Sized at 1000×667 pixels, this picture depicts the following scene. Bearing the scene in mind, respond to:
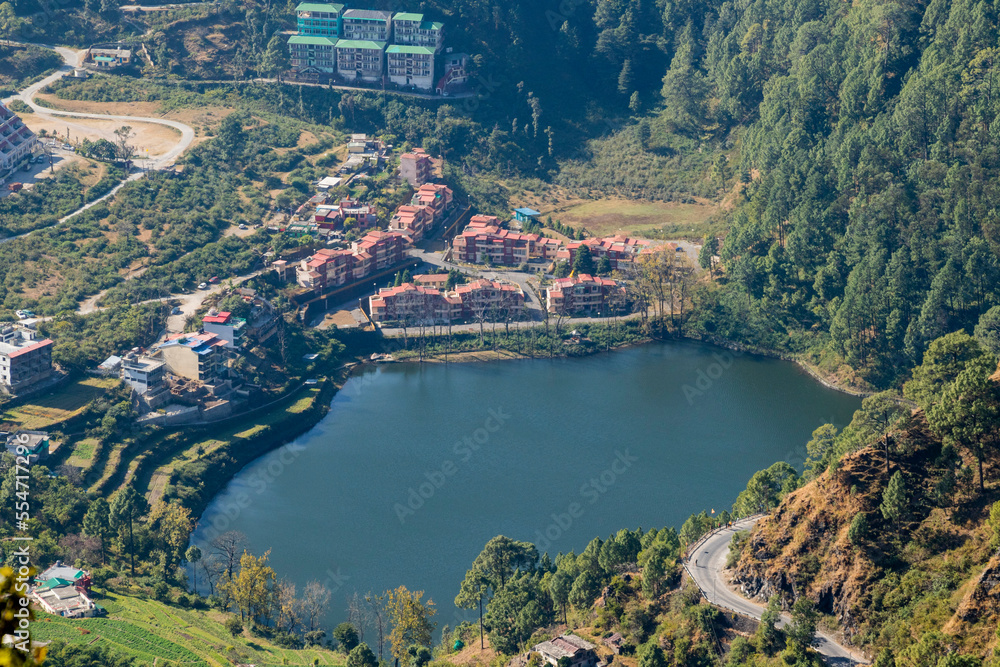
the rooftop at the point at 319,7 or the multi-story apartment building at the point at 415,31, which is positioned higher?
the rooftop at the point at 319,7

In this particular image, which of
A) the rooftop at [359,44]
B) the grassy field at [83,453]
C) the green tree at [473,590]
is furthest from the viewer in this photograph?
the rooftop at [359,44]

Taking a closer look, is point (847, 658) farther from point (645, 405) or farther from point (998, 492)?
point (645, 405)

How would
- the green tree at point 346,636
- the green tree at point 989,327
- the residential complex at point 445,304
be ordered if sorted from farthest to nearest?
the residential complex at point 445,304, the green tree at point 989,327, the green tree at point 346,636

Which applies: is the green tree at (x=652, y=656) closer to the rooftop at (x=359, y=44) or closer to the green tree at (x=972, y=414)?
the green tree at (x=972, y=414)

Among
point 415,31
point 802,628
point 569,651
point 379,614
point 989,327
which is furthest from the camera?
point 415,31

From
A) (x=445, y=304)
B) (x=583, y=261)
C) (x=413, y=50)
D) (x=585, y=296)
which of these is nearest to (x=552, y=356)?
(x=585, y=296)

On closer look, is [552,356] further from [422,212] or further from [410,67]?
[410,67]

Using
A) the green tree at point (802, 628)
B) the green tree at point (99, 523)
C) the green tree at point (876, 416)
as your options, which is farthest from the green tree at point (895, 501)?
the green tree at point (99, 523)

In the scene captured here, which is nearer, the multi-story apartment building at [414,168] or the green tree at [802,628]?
the green tree at [802,628]
